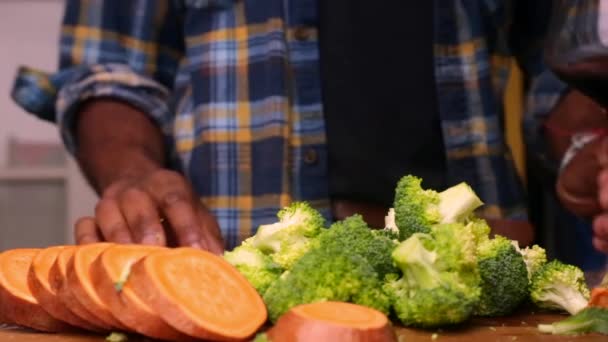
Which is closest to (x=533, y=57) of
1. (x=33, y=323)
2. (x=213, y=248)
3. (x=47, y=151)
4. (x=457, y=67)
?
(x=457, y=67)

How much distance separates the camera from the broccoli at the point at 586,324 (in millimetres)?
919

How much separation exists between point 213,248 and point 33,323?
0.36 meters

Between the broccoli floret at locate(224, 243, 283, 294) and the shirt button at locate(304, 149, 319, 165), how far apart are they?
54 cm

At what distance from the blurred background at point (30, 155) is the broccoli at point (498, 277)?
108 inches

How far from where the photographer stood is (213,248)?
130cm

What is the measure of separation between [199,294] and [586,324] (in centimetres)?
39

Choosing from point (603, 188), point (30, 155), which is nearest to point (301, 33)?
point (603, 188)

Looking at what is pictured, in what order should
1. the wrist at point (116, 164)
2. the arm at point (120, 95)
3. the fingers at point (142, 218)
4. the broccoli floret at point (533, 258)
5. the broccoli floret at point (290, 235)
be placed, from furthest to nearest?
the wrist at point (116, 164), the arm at point (120, 95), the fingers at point (142, 218), the broccoli floret at point (533, 258), the broccoli floret at point (290, 235)

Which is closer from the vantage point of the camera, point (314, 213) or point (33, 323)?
point (33, 323)

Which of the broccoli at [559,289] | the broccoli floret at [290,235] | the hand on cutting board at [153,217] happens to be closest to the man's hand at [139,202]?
the hand on cutting board at [153,217]

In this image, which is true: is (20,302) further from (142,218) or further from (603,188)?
(603,188)

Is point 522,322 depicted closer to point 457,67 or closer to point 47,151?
point 457,67

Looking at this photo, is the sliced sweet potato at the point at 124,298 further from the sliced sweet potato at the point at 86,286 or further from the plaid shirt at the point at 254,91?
the plaid shirt at the point at 254,91

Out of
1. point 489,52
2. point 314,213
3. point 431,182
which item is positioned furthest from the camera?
point 489,52
